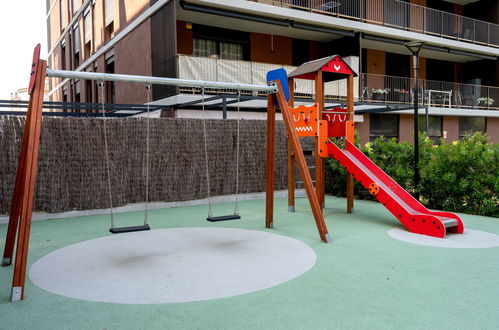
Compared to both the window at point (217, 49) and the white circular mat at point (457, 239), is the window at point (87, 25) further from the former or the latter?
the white circular mat at point (457, 239)

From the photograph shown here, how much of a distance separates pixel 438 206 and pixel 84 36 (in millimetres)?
21046

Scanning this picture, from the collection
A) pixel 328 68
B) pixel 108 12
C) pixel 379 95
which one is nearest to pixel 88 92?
pixel 108 12

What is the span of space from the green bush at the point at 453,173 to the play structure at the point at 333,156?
4.54 ft

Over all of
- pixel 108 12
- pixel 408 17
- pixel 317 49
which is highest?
pixel 108 12

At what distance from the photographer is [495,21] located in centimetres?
2045

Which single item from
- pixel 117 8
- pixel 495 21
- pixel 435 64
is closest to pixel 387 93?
pixel 435 64

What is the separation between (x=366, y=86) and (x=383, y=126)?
1941mm

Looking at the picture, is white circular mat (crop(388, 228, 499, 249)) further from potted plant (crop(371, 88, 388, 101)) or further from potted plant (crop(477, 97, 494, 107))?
potted plant (crop(477, 97, 494, 107))

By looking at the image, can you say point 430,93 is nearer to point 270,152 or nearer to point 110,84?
point 110,84

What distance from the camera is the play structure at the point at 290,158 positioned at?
372 cm

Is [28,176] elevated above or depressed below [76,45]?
below

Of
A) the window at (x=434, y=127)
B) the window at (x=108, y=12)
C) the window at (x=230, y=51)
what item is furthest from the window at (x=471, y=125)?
the window at (x=108, y=12)

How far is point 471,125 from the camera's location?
67.6 ft

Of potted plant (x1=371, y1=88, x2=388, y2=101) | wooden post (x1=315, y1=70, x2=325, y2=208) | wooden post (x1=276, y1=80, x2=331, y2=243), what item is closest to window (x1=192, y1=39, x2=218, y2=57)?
potted plant (x1=371, y1=88, x2=388, y2=101)
